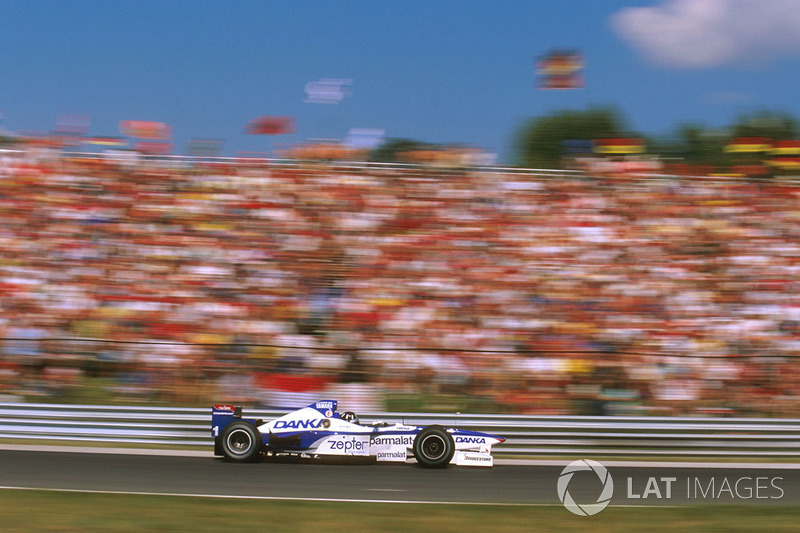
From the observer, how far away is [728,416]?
11859 millimetres

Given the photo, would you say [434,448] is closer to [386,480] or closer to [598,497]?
[386,480]

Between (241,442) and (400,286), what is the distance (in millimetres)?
4898

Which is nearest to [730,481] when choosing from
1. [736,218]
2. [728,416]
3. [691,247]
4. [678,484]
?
[678,484]

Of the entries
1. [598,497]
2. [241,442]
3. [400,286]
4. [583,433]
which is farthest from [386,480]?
[400,286]

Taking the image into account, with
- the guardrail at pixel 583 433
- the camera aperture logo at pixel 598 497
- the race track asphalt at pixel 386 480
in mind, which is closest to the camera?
the camera aperture logo at pixel 598 497

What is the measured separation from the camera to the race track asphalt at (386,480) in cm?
835

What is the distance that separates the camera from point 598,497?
8.34m

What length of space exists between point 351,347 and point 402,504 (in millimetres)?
5251

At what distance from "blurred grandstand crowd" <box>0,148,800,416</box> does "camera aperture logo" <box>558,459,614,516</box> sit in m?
1.41

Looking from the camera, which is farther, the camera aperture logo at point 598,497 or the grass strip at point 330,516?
the camera aperture logo at point 598,497

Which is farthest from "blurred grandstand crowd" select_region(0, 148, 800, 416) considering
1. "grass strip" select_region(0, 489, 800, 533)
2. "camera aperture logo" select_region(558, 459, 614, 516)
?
"grass strip" select_region(0, 489, 800, 533)

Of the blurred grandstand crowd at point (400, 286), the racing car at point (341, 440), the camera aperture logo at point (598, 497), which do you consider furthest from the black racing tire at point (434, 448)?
the blurred grandstand crowd at point (400, 286)

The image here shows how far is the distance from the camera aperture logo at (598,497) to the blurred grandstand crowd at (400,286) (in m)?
1.41

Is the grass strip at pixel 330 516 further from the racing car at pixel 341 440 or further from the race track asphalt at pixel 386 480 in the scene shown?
the racing car at pixel 341 440
